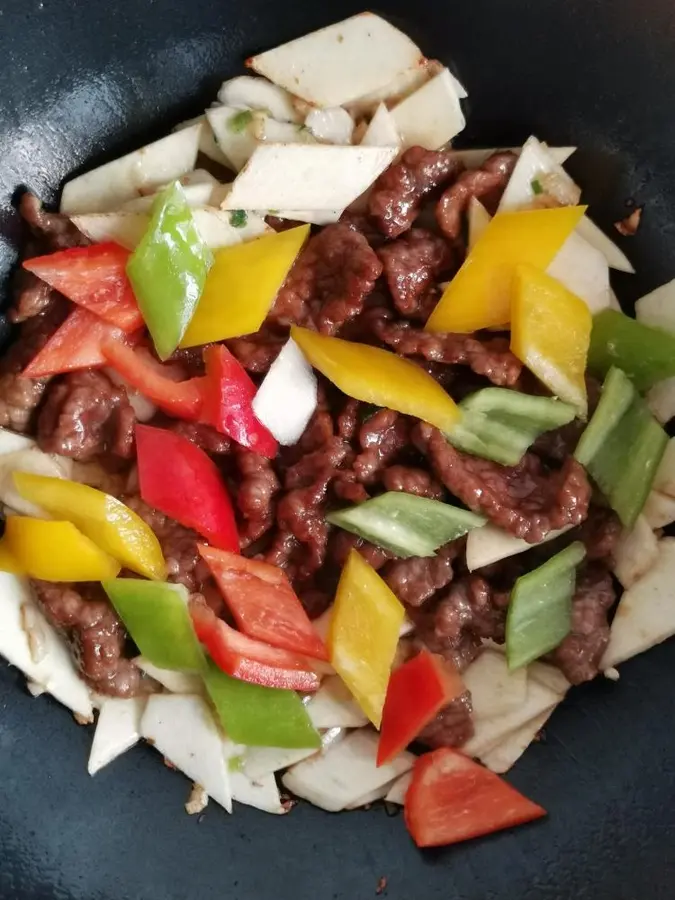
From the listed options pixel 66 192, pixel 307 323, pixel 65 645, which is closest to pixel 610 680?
pixel 307 323

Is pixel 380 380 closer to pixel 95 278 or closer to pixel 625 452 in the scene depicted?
pixel 625 452

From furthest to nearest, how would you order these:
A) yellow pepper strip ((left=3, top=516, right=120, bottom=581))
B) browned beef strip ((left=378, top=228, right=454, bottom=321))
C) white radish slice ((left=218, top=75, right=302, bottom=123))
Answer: white radish slice ((left=218, top=75, right=302, bottom=123)) → browned beef strip ((left=378, top=228, right=454, bottom=321)) → yellow pepper strip ((left=3, top=516, right=120, bottom=581))

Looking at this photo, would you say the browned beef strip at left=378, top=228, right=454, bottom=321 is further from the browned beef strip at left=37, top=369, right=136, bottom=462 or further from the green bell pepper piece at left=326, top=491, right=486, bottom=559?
the browned beef strip at left=37, top=369, right=136, bottom=462

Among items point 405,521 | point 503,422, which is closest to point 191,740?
point 405,521

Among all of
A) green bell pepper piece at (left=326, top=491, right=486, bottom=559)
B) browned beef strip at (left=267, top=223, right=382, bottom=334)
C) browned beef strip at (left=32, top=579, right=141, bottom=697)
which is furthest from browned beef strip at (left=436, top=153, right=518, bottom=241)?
browned beef strip at (left=32, top=579, right=141, bottom=697)

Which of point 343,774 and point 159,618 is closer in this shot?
point 159,618

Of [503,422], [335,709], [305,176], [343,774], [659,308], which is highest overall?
[305,176]

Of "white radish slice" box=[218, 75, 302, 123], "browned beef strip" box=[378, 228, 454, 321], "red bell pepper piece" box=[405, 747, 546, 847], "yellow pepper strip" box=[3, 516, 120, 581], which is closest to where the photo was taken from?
"yellow pepper strip" box=[3, 516, 120, 581]
